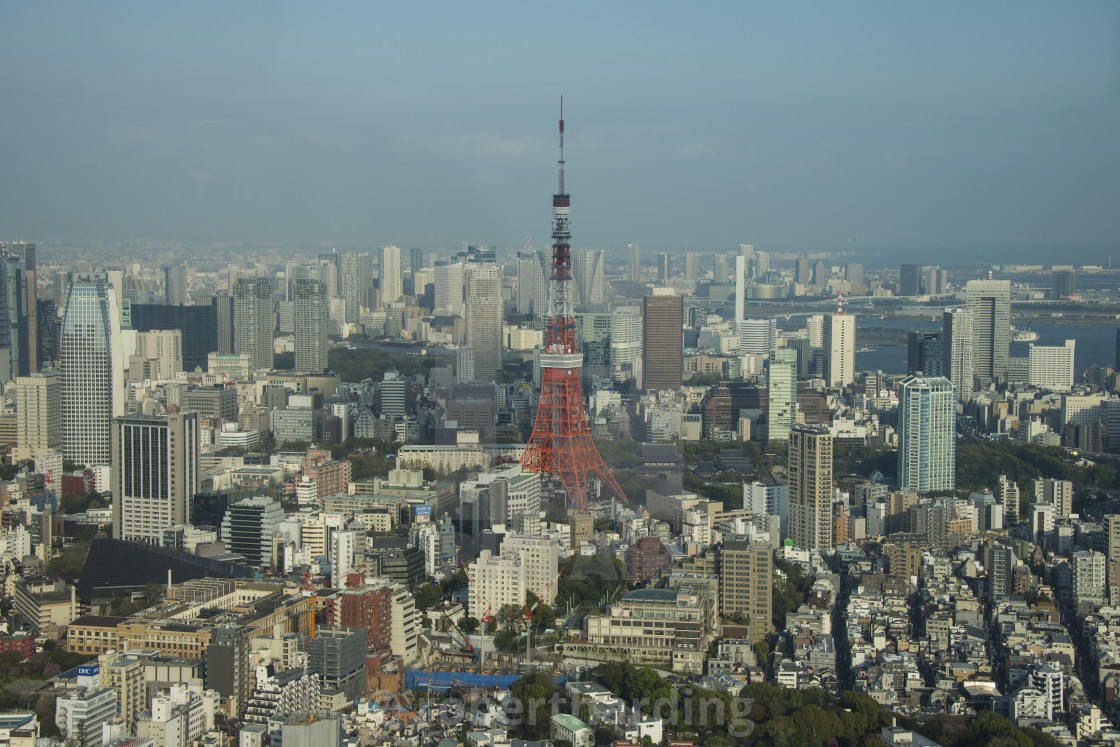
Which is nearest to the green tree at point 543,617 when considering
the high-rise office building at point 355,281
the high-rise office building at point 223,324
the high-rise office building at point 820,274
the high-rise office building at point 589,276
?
the high-rise office building at point 589,276

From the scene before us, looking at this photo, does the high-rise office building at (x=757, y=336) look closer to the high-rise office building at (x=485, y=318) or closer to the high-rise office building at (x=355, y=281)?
the high-rise office building at (x=485, y=318)

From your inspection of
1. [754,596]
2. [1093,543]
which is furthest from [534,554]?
[1093,543]

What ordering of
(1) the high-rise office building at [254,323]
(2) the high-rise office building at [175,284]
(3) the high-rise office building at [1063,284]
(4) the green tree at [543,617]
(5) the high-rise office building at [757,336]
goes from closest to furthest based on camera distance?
1. (4) the green tree at [543,617]
2. (2) the high-rise office building at [175,284]
3. (3) the high-rise office building at [1063,284]
4. (1) the high-rise office building at [254,323]
5. (5) the high-rise office building at [757,336]

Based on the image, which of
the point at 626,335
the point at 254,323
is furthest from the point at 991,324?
the point at 254,323

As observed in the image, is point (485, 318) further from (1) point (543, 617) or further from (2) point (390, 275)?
(1) point (543, 617)

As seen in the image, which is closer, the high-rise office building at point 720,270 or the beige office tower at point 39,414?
the beige office tower at point 39,414

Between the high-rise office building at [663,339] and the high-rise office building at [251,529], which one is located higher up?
the high-rise office building at [663,339]

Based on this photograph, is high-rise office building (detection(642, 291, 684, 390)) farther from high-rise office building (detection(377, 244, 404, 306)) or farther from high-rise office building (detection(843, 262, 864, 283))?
high-rise office building (detection(843, 262, 864, 283))
